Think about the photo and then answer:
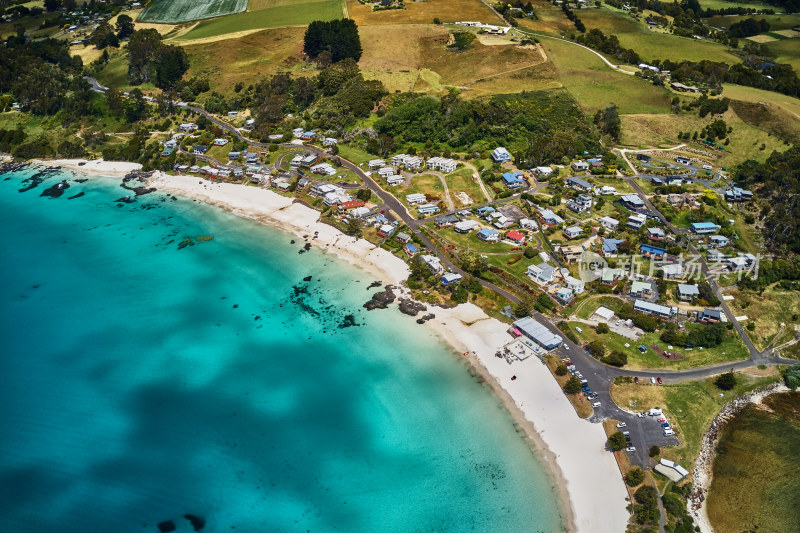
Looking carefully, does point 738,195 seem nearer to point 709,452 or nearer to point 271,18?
point 709,452

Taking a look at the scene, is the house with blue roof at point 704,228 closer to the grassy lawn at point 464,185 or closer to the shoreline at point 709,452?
the shoreline at point 709,452

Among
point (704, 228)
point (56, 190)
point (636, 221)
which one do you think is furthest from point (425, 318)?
point (56, 190)

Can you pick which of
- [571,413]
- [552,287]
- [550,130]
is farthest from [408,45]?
[571,413]

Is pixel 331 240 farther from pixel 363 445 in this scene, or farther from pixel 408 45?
pixel 408 45

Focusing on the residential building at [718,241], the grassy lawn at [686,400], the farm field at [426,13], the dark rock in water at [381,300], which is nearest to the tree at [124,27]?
the farm field at [426,13]

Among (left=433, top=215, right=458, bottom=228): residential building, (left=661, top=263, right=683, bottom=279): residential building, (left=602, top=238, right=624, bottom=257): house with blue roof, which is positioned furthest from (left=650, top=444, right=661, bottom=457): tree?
(left=433, top=215, right=458, bottom=228): residential building

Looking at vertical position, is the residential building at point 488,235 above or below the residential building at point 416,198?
below
